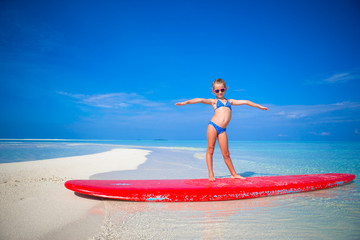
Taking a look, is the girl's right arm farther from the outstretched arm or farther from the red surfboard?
the red surfboard

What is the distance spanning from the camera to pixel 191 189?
300cm

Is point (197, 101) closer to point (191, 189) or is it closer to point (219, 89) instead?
point (219, 89)

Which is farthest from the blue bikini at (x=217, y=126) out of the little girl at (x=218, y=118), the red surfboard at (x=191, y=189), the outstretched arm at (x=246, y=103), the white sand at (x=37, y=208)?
the white sand at (x=37, y=208)

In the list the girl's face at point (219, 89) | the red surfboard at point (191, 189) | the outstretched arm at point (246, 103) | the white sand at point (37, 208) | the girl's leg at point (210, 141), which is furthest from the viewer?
the outstretched arm at point (246, 103)

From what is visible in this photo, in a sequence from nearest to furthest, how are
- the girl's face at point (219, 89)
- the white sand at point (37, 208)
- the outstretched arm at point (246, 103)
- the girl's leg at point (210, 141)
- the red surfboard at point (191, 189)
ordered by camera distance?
the white sand at point (37, 208), the red surfboard at point (191, 189), the girl's leg at point (210, 141), the girl's face at point (219, 89), the outstretched arm at point (246, 103)

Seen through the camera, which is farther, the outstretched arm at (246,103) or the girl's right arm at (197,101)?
the outstretched arm at (246,103)

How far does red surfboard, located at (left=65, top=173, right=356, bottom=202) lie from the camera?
9.38 feet

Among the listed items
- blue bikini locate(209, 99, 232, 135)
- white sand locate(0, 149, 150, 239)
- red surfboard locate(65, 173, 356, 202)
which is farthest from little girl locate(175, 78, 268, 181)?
white sand locate(0, 149, 150, 239)

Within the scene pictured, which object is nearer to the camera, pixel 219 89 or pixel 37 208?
pixel 37 208

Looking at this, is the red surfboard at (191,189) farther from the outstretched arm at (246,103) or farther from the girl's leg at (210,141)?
the outstretched arm at (246,103)

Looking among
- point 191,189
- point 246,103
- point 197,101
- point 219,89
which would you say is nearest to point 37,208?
point 191,189

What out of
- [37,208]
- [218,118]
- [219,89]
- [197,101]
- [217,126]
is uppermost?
[219,89]

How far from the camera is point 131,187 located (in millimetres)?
3023

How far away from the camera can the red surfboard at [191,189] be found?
2.86 metres
